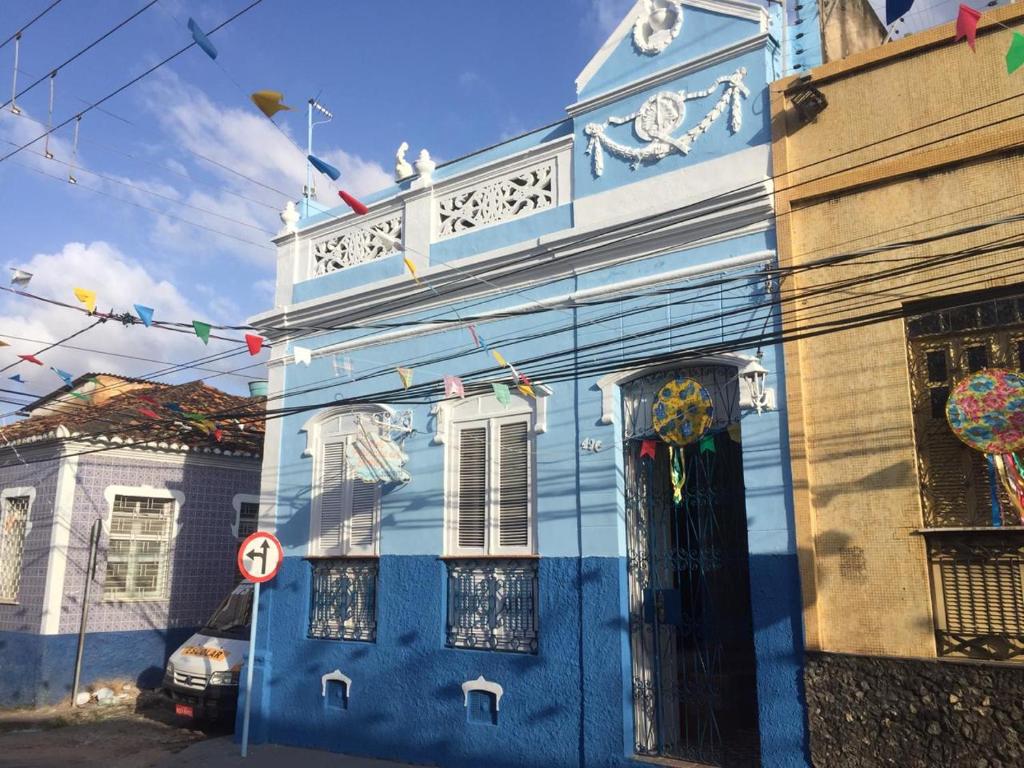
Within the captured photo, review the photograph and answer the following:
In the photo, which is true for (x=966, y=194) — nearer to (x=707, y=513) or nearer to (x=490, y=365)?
(x=707, y=513)

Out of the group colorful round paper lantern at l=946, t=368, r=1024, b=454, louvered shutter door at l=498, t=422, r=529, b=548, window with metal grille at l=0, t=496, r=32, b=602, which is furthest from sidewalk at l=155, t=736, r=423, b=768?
colorful round paper lantern at l=946, t=368, r=1024, b=454

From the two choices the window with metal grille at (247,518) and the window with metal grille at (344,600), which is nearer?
the window with metal grille at (344,600)

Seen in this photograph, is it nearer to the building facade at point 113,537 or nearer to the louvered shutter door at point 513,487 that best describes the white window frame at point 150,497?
the building facade at point 113,537

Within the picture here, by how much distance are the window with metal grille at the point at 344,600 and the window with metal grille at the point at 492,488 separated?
4.73ft

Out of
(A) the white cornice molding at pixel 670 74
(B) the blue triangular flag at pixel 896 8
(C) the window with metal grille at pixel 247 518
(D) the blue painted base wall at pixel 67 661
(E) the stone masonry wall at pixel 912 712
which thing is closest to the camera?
(E) the stone masonry wall at pixel 912 712

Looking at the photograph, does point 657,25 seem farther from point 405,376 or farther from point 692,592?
point 692,592

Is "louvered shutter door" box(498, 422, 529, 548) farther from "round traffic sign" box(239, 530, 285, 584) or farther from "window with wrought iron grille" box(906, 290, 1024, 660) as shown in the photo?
"window with wrought iron grille" box(906, 290, 1024, 660)

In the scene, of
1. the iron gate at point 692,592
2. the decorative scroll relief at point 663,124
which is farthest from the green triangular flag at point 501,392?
the decorative scroll relief at point 663,124

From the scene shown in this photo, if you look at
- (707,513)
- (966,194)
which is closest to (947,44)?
(966,194)

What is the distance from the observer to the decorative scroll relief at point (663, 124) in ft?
28.2

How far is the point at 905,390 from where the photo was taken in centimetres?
721

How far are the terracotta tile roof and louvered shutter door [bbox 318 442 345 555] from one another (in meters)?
3.18

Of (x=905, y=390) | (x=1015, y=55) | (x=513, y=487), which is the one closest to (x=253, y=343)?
(x=513, y=487)

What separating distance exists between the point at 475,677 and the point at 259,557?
2.76 m
